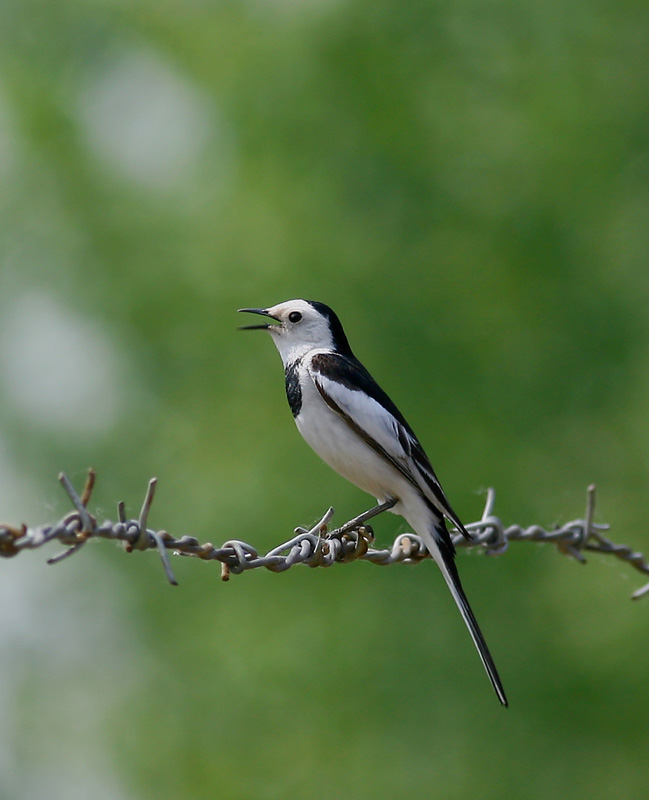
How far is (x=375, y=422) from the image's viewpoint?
4.34 metres

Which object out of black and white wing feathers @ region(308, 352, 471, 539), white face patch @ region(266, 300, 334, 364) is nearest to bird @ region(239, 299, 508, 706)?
black and white wing feathers @ region(308, 352, 471, 539)

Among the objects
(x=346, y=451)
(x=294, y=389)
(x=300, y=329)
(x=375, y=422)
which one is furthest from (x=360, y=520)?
(x=300, y=329)

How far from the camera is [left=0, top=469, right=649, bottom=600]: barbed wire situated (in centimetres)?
231

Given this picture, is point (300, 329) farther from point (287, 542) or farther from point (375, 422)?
point (287, 542)

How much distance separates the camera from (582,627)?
1147 centimetres

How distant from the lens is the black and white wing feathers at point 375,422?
4.32 meters

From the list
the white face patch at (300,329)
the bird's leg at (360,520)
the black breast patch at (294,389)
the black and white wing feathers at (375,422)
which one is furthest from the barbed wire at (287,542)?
the white face patch at (300,329)

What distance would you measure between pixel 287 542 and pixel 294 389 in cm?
128

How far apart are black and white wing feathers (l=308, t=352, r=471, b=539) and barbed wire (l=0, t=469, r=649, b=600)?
0.61 feet

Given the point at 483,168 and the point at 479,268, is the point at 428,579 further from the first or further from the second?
the point at 483,168

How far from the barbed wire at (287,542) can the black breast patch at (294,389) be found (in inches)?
21.6

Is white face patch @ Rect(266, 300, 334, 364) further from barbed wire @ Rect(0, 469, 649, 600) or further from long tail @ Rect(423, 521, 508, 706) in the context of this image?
long tail @ Rect(423, 521, 508, 706)

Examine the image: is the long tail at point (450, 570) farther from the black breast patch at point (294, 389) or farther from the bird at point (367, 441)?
the black breast patch at point (294, 389)

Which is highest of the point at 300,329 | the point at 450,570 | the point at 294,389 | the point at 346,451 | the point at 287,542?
the point at 300,329
